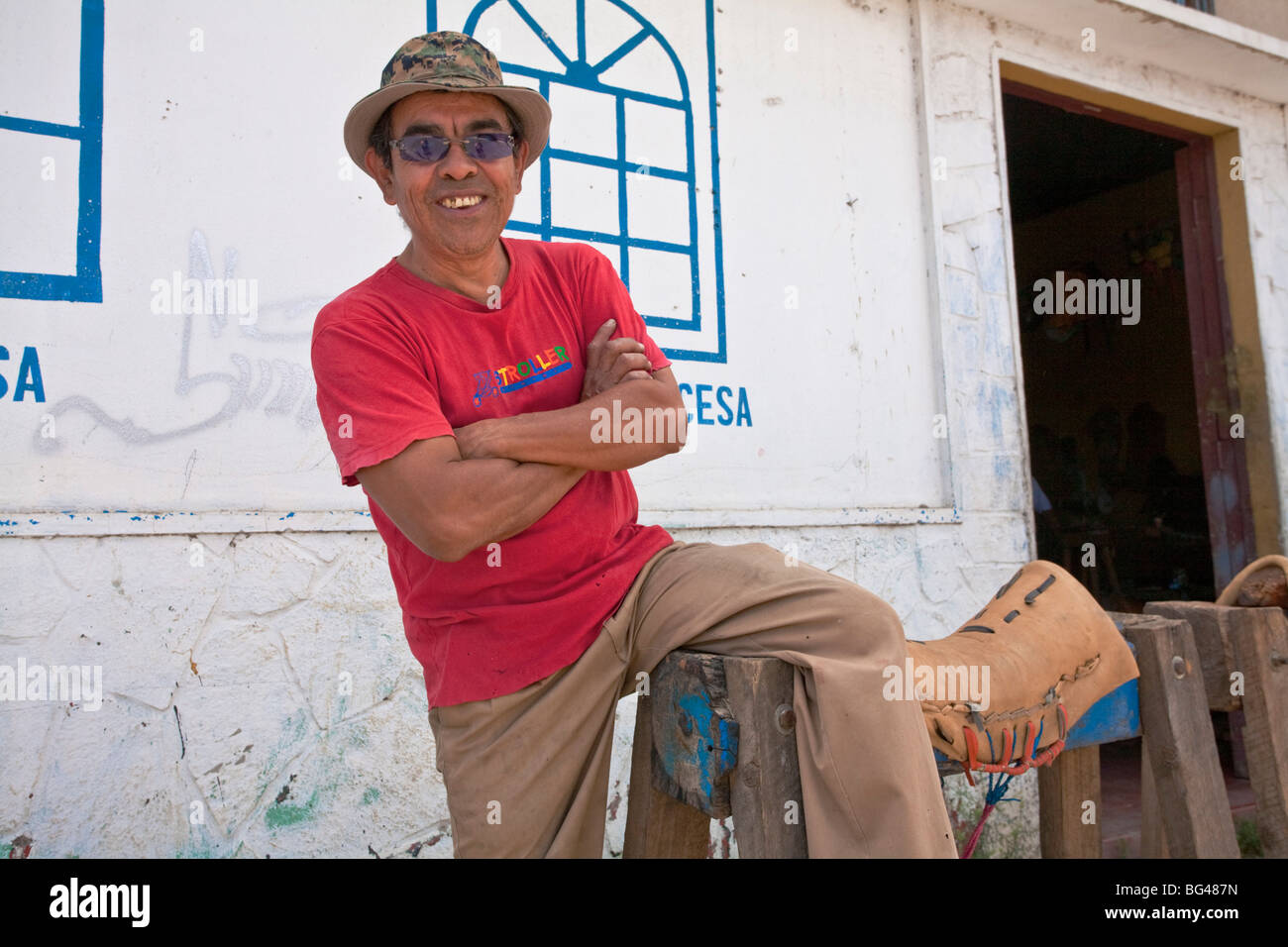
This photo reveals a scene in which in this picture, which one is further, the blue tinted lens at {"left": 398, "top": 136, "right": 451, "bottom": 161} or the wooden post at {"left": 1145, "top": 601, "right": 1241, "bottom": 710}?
the wooden post at {"left": 1145, "top": 601, "right": 1241, "bottom": 710}

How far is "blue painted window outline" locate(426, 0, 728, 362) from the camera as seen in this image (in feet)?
11.1

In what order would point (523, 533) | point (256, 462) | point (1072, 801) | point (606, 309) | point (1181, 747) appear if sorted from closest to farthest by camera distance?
point (523, 533), point (606, 309), point (1181, 747), point (1072, 801), point (256, 462)

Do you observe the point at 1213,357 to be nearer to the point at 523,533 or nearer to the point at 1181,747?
the point at 1181,747

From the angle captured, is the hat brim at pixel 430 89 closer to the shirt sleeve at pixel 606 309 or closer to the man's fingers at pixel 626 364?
the shirt sleeve at pixel 606 309

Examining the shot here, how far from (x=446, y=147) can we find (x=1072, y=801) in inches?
82.3

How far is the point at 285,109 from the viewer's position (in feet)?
9.95

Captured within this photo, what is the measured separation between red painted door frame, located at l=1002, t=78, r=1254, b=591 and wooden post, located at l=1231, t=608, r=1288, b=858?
Answer: 332cm

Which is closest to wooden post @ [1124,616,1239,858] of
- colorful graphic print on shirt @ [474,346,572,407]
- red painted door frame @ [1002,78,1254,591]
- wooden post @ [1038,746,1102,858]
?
wooden post @ [1038,746,1102,858]

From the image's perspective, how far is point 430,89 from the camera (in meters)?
1.84

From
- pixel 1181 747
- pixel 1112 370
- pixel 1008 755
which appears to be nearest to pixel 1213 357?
pixel 1181 747

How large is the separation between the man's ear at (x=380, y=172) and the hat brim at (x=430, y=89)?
16mm

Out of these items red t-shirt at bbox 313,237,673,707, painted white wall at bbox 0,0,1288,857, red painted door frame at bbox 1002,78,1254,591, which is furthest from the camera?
red painted door frame at bbox 1002,78,1254,591

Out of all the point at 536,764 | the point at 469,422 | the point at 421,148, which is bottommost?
the point at 536,764

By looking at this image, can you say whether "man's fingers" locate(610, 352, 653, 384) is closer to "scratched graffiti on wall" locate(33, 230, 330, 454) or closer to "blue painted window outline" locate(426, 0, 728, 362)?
"scratched graffiti on wall" locate(33, 230, 330, 454)
